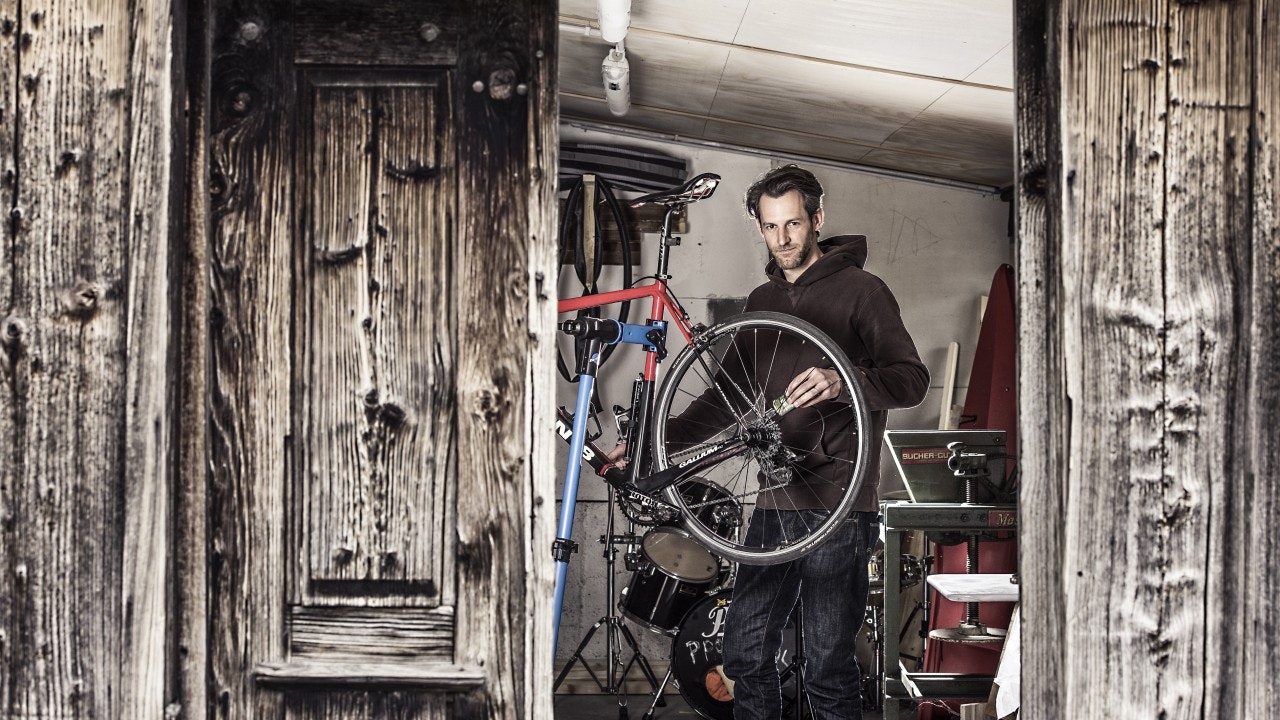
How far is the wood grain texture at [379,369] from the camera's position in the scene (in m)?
1.63

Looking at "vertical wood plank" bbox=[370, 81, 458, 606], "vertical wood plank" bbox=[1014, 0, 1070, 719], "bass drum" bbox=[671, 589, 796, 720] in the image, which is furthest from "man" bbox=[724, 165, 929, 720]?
"bass drum" bbox=[671, 589, 796, 720]

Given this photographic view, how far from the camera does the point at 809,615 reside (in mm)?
2580

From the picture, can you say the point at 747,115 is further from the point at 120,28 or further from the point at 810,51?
the point at 120,28

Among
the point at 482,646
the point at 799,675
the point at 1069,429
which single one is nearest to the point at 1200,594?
the point at 1069,429

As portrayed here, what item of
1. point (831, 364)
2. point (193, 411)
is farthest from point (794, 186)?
point (193, 411)

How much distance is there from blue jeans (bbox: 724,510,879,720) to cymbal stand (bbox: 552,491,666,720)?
2.03 m

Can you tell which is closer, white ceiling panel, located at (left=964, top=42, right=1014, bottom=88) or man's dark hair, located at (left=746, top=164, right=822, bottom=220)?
man's dark hair, located at (left=746, top=164, right=822, bottom=220)

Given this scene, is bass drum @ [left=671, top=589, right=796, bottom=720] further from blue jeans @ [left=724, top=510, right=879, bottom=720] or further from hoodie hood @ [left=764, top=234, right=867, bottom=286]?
hoodie hood @ [left=764, top=234, right=867, bottom=286]

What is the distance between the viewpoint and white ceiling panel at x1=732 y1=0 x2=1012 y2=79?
2.82 meters

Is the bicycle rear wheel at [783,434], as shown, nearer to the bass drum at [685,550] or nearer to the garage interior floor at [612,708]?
the bass drum at [685,550]

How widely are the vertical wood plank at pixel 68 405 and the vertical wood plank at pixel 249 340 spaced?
0.14 m

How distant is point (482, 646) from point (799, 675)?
291 cm

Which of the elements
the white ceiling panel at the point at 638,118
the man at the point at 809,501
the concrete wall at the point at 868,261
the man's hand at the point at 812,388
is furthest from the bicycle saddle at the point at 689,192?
the concrete wall at the point at 868,261

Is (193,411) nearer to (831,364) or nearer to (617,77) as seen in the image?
(831,364)
